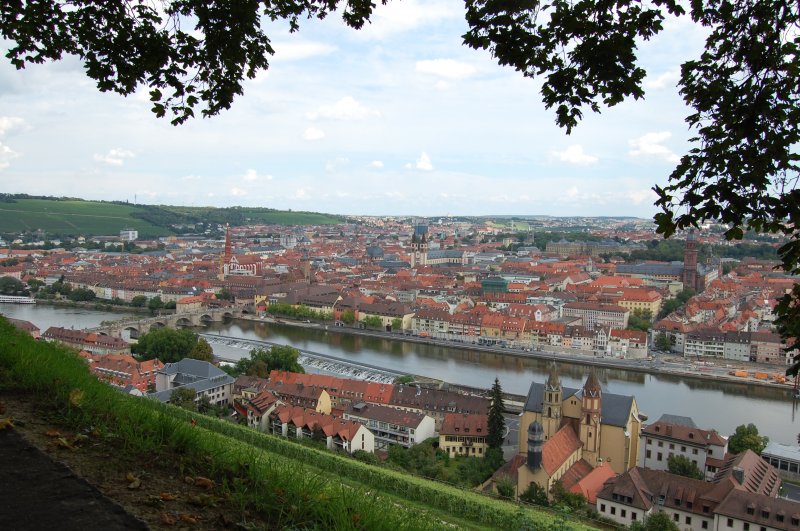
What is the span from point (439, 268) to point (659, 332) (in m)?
16.8

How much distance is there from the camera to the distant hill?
4709 centimetres

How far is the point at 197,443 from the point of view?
4.35 ft

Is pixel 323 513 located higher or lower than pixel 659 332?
higher

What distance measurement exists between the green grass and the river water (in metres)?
30.0

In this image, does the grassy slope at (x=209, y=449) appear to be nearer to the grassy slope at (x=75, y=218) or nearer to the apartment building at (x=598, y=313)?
the apartment building at (x=598, y=313)

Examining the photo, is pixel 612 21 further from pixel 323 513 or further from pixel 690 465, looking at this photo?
pixel 690 465

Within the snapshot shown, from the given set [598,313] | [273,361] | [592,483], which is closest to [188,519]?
[592,483]

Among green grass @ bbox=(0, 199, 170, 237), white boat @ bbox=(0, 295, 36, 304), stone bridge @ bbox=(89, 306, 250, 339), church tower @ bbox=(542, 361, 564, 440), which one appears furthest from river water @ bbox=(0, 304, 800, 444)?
green grass @ bbox=(0, 199, 170, 237)

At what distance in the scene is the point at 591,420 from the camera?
26.5 ft

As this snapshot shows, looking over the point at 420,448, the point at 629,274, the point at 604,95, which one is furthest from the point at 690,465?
the point at 629,274

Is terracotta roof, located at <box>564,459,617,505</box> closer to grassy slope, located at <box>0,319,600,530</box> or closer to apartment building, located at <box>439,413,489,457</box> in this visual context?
apartment building, located at <box>439,413,489,457</box>

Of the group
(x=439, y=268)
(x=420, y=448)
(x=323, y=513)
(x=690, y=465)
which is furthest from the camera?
(x=439, y=268)

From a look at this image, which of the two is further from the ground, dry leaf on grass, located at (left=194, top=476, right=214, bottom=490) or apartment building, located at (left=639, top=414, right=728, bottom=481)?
dry leaf on grass, located at (left=194, top=476, right=214, bottom=490)

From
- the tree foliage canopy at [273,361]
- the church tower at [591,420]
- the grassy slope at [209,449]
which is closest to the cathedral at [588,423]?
the church tower at [591,420]
